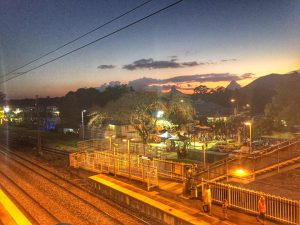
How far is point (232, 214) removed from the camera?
13.4m

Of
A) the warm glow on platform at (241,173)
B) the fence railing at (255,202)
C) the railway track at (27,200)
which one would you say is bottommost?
the railway track at (27,200)

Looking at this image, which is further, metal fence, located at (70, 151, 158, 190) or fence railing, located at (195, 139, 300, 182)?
metal fence, located at (70, 151, 158, 190)

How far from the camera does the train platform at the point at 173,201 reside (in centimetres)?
1263

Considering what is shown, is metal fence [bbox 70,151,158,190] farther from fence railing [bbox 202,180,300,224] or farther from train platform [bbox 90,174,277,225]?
fence railing [bbox 202,180,300,224]

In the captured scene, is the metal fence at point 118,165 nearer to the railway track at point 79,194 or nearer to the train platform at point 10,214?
the railway track at point 79,194

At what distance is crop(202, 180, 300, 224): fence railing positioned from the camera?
1153 cm

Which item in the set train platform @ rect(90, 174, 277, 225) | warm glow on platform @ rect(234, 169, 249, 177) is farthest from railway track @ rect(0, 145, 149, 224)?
warm glow on platform @ rect(234, 169, 249, 177)

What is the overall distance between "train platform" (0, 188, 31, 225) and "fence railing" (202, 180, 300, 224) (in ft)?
29.8

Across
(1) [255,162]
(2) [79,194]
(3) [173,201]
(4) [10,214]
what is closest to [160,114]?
(2) [79,194]

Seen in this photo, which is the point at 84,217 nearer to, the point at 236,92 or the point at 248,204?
the point at 248,204

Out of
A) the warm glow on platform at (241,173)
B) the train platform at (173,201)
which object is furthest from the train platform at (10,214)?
the warm glow on platform at (241,173)

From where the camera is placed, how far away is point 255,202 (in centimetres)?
1303

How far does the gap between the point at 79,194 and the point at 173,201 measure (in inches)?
253

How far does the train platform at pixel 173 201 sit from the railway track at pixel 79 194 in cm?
109
